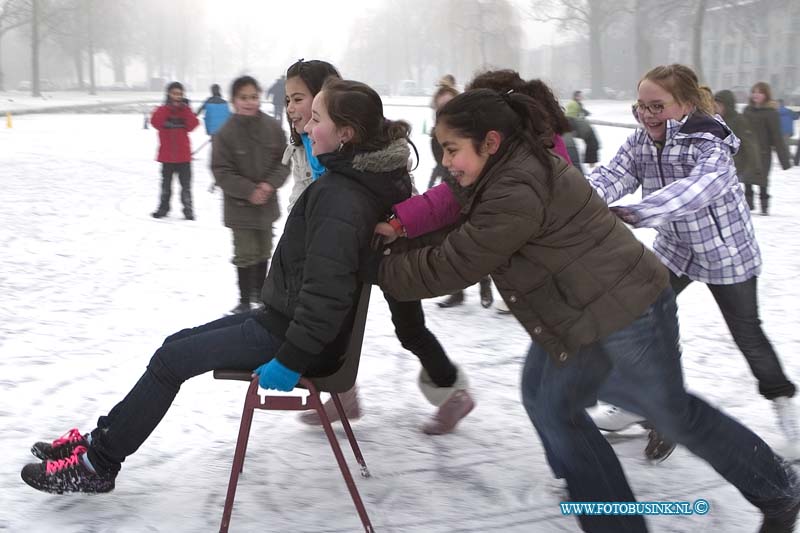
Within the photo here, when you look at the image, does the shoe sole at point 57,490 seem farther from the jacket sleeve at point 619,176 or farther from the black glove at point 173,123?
the black glove at point 173,123

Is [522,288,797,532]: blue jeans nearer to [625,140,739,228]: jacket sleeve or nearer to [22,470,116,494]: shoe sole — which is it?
[625,140,739,228]: jacket sleeve

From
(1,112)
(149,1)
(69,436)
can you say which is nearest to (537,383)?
(69,436)

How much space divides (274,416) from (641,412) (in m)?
1.93

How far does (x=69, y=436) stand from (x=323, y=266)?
124 centimetres

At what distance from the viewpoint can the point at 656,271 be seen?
2.59 metres

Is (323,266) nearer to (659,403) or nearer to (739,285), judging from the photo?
(659,403)

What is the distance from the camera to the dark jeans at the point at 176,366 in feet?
9.50

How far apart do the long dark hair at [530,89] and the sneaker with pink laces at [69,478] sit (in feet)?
6.16

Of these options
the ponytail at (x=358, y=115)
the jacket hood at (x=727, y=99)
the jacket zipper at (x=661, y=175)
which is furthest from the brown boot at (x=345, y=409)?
the jacket hood at (x=727, y=99)

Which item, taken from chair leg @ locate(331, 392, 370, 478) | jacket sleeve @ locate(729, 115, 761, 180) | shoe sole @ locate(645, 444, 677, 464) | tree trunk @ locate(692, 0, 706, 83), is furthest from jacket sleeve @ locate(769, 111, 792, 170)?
tree trunk @ locate(692, 0, 706, 83)

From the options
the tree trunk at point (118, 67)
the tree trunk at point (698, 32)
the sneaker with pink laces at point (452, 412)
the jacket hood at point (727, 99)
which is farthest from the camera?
the tree trunk at point (118, 67)

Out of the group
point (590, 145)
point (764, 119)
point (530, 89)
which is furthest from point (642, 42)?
point (530, 89)

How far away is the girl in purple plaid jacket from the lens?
3.25m

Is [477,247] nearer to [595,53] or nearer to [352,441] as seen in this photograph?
[352,441]
